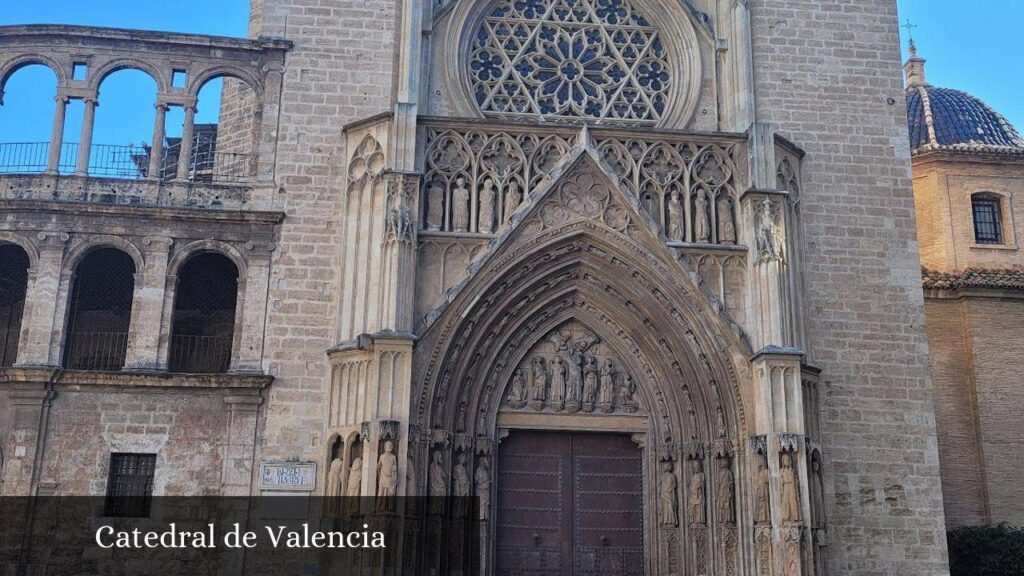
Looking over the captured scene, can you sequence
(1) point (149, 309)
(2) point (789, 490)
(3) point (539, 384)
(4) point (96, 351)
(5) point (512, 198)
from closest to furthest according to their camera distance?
(2) point (789, 490) < (1) point (149, 309) < (5) point (512, 198) < (3) point (539, 384) < (4) point (96, 351)

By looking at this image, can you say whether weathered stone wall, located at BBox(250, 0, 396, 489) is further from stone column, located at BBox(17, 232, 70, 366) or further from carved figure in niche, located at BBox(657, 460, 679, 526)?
carved figure in niche, located at BBox(657, 460, 679, 526)

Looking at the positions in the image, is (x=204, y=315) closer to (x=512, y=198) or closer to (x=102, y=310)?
(x=102, y=310)

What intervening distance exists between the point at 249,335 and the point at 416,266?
2.67 metres

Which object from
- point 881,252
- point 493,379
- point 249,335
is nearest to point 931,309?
point 881,252

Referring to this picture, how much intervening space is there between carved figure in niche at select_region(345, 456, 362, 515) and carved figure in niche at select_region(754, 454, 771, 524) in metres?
5.46

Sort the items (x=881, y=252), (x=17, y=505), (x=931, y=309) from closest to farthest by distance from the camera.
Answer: (x=17, y=505)
(x=881, y=252)
(x=931, y=309)

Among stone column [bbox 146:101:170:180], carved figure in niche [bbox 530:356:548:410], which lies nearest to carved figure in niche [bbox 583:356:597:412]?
carved figure in niche [bbox 530:356:548:410]

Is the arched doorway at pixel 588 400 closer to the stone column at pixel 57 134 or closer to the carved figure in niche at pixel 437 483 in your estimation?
the carved figure in niche at pixel 437 483

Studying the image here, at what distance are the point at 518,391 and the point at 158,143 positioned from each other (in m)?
6.71

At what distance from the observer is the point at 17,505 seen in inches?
586

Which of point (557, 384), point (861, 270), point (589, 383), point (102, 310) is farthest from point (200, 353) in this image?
point (861, 270)

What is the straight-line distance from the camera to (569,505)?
16.2 meters

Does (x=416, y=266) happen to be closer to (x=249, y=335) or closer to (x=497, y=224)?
(x=497, y=224)

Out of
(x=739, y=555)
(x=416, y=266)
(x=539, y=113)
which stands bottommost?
(x=739, y=555)
